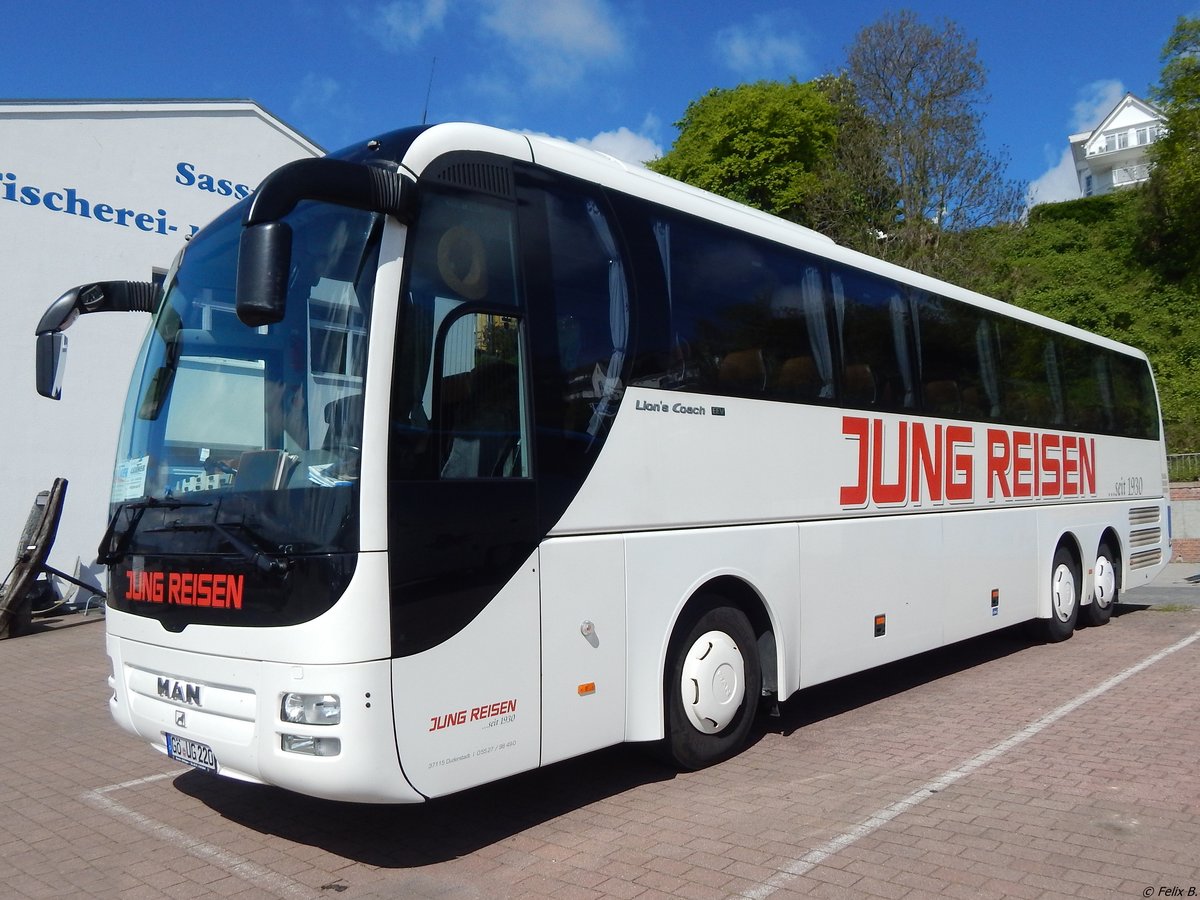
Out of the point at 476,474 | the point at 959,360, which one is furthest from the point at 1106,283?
the point at 476,474

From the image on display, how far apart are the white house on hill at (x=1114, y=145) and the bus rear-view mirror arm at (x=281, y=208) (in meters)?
72.2

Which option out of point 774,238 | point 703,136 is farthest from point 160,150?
point 703,136

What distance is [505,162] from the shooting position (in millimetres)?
5328

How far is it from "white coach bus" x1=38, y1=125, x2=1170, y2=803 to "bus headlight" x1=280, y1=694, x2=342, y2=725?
0.06 ft

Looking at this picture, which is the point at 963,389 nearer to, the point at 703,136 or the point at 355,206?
the point at 355,206

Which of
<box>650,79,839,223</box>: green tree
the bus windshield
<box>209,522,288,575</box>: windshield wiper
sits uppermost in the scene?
<box>650,79,839,223</box>: green tree

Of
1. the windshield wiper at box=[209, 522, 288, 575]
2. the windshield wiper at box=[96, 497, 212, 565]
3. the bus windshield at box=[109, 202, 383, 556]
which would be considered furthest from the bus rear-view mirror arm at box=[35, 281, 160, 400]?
the windshield wiper at box=[209, 522, 288, 575]

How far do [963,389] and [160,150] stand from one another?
12.6 meters

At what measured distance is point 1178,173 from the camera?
120ft

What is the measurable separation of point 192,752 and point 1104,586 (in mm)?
11357

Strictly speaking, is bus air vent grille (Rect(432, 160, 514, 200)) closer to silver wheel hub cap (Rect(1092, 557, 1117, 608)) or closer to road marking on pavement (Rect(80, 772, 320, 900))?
road marking on pavement (Rect(80, 772, 320, 900))

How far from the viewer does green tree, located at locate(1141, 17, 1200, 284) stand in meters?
37.1

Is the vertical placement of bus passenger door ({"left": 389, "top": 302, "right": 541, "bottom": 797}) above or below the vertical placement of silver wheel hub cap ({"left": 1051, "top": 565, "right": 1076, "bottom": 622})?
above

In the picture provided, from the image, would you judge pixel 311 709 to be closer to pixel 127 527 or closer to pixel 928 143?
pixel 127 527
